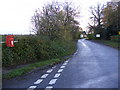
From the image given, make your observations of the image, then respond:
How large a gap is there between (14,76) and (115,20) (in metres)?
28.0

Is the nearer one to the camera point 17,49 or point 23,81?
point 23,81

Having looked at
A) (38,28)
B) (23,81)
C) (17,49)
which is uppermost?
(38,28)

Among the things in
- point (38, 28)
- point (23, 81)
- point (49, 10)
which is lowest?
point (23, 81)

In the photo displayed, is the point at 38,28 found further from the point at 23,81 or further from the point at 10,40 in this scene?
the point at 23,81

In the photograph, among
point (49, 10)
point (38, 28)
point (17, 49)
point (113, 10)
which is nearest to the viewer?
point (17, 49)

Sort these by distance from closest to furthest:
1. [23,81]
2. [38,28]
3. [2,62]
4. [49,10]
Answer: [23,81], [2,62], [38,28], [49,10]

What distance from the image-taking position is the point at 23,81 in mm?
6016

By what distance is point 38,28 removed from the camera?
712 inches

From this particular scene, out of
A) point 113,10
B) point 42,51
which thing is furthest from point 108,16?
point 42,51

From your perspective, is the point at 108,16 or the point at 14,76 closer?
the point at 14,76

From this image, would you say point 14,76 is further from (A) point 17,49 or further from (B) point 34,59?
(B) point 34,59

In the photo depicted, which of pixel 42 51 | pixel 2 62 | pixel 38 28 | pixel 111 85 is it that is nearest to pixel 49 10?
pixel 38 28

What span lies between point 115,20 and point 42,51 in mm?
23362

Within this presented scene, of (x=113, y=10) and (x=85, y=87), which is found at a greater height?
(x=113, y=10)
